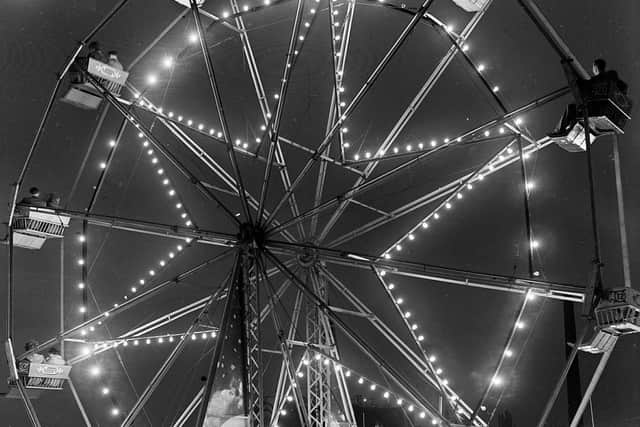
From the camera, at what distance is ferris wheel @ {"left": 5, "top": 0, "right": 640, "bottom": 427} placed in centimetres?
659

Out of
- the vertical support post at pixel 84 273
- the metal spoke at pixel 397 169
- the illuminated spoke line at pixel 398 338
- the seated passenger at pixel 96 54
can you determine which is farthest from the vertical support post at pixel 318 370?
the seated passenger at pixel 96 54

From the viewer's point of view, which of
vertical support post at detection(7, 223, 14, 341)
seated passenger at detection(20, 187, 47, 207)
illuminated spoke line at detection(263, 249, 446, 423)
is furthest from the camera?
seated passenger at detection(20, 187, 47, 207)

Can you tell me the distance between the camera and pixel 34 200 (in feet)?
24.9

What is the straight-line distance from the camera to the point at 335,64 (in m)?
7.78

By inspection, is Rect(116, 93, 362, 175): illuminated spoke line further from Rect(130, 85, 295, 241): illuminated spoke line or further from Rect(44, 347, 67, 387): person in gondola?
Rect(44, 347, 67, 387): person in gondola

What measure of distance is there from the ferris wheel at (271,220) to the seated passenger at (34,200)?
0.05 ft

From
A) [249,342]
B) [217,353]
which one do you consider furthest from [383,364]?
[217,353]

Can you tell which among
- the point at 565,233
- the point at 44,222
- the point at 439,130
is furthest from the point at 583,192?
the point at 44,222

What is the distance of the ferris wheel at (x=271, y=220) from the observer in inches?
260

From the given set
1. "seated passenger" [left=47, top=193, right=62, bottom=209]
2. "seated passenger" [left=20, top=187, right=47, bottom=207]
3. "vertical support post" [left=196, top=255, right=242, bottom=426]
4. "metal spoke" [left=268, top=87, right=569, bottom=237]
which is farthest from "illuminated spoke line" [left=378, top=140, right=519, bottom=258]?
"seated passenger" [left=20, top=187, right=47, bottom=207]

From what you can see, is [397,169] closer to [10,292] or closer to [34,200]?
[34,200]

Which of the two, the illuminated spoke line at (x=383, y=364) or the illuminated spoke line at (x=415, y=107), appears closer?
the illuminated spoke line at (x=383, y=364)

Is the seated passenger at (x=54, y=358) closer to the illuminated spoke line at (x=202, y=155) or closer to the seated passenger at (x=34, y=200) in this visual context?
the seated passenger at (x=34, y=200)

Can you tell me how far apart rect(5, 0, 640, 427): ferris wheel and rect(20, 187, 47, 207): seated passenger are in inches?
0.6
